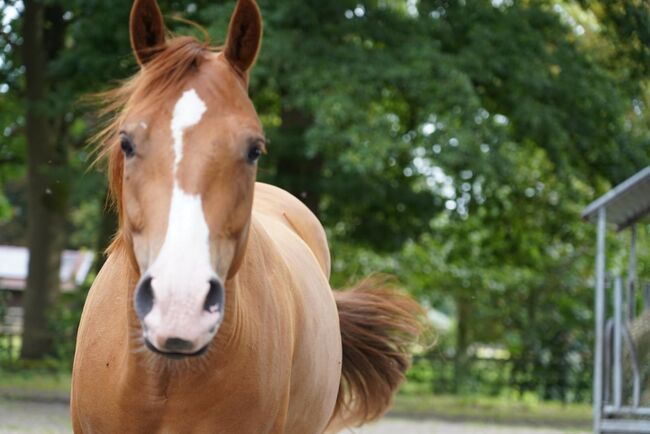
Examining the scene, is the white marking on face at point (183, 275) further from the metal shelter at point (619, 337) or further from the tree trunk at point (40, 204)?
the tree trunk at point (40, 204)

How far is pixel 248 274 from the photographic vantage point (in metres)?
3.75

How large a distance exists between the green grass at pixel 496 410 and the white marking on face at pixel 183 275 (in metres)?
11.5

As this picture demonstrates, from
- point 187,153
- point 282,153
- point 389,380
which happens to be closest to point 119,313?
point 187,153

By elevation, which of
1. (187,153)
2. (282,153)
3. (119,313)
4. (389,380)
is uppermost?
(282,153)

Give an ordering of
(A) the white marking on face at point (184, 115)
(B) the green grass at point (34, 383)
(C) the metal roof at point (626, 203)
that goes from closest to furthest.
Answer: (A) the white marking on face at point (184, 115)
(C) the metal roof at point (626, 203)
(B) the green grass at point (34, 383)

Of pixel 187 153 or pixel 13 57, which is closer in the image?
pixel 187 153

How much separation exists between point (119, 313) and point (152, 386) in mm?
354

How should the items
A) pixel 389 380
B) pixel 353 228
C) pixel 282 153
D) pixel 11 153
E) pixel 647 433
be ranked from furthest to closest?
pixel 11 153 → pixel 353 228 → pixel 282 153 → pixel 647 433 → pixel 389 380

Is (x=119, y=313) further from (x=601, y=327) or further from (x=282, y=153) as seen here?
(x=282, y=153)

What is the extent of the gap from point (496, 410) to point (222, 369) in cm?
1256

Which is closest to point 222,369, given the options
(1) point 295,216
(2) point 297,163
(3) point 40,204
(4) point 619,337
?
(1) point 295,216

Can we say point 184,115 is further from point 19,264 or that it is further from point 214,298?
point 19,264

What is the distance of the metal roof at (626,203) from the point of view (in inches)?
356

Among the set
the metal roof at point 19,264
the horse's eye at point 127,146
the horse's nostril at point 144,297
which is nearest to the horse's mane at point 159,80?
the horse's eye at point 127,146
